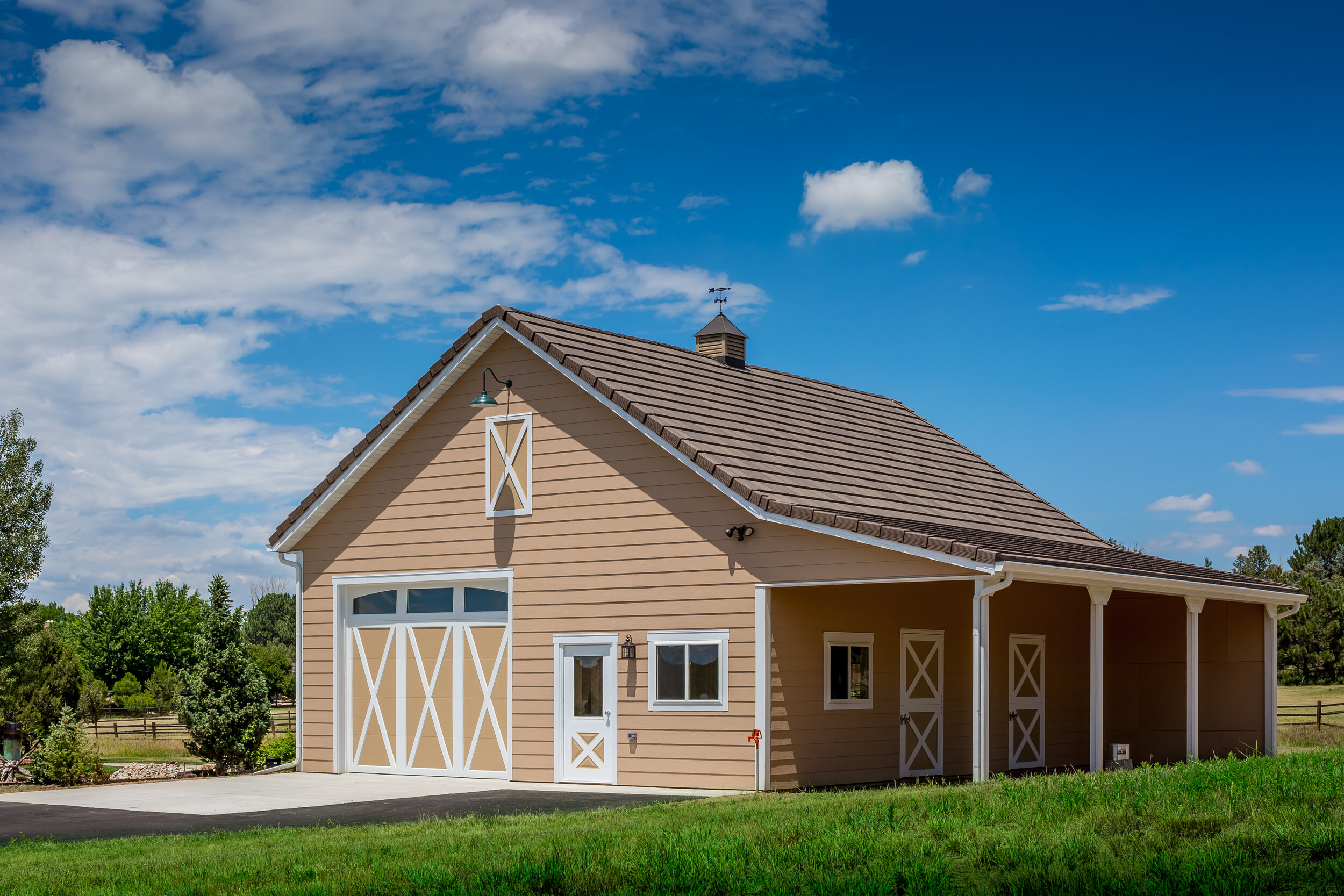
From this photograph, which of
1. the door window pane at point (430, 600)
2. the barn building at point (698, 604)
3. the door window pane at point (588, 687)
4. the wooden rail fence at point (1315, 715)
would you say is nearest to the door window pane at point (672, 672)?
the barn building at point (698, 604)

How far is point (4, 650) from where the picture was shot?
3347 centimetres

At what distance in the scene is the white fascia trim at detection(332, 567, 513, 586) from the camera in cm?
1953

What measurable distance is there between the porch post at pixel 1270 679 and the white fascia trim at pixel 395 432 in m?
12.3

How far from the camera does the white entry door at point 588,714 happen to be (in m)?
Result: 18.1

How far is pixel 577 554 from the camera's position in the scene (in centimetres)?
1869

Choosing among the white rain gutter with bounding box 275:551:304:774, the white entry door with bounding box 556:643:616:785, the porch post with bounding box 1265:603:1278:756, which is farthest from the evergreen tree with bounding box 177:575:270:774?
the porch post with bounding box 1265:603:1278:756

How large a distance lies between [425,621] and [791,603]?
623 cm

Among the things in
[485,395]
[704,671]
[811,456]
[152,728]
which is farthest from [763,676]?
[152,728]

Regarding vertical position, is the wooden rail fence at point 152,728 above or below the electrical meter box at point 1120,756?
below

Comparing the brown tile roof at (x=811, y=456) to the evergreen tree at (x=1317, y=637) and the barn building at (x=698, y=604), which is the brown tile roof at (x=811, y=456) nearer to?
the barn building at (x=698, y=604)

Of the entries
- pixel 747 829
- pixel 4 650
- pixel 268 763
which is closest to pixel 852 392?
pixel 268 763

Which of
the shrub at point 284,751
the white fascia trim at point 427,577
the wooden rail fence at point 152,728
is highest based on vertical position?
the white fascia trim at point 427,577

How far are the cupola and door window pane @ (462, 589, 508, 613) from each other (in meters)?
6.11

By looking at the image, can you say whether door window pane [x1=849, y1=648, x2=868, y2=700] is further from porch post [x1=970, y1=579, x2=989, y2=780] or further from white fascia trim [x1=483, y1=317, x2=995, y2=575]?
porch post [x1=970, y1=579, x2=989, y2=780]
